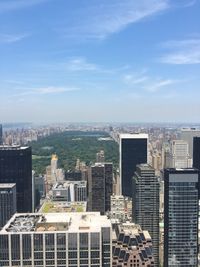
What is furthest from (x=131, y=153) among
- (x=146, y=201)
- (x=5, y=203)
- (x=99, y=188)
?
(x=5, y=203)

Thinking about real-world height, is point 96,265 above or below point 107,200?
above

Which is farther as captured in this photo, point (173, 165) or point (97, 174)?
point (173, 165)

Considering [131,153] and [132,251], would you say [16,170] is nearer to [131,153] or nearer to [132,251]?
[131,153]

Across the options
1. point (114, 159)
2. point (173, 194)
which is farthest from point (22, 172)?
point (114, 159)

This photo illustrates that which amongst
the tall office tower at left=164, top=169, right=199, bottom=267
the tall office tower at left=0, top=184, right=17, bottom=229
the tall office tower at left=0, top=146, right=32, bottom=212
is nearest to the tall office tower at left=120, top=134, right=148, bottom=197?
the tall office tower at left=0, top=146, right=32, bottom=212

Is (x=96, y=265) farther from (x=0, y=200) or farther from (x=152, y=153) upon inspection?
(x=152, y=153)

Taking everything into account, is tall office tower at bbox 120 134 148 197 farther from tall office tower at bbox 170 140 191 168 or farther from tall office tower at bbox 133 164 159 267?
tall office tower at bbox 133 164 159 267
